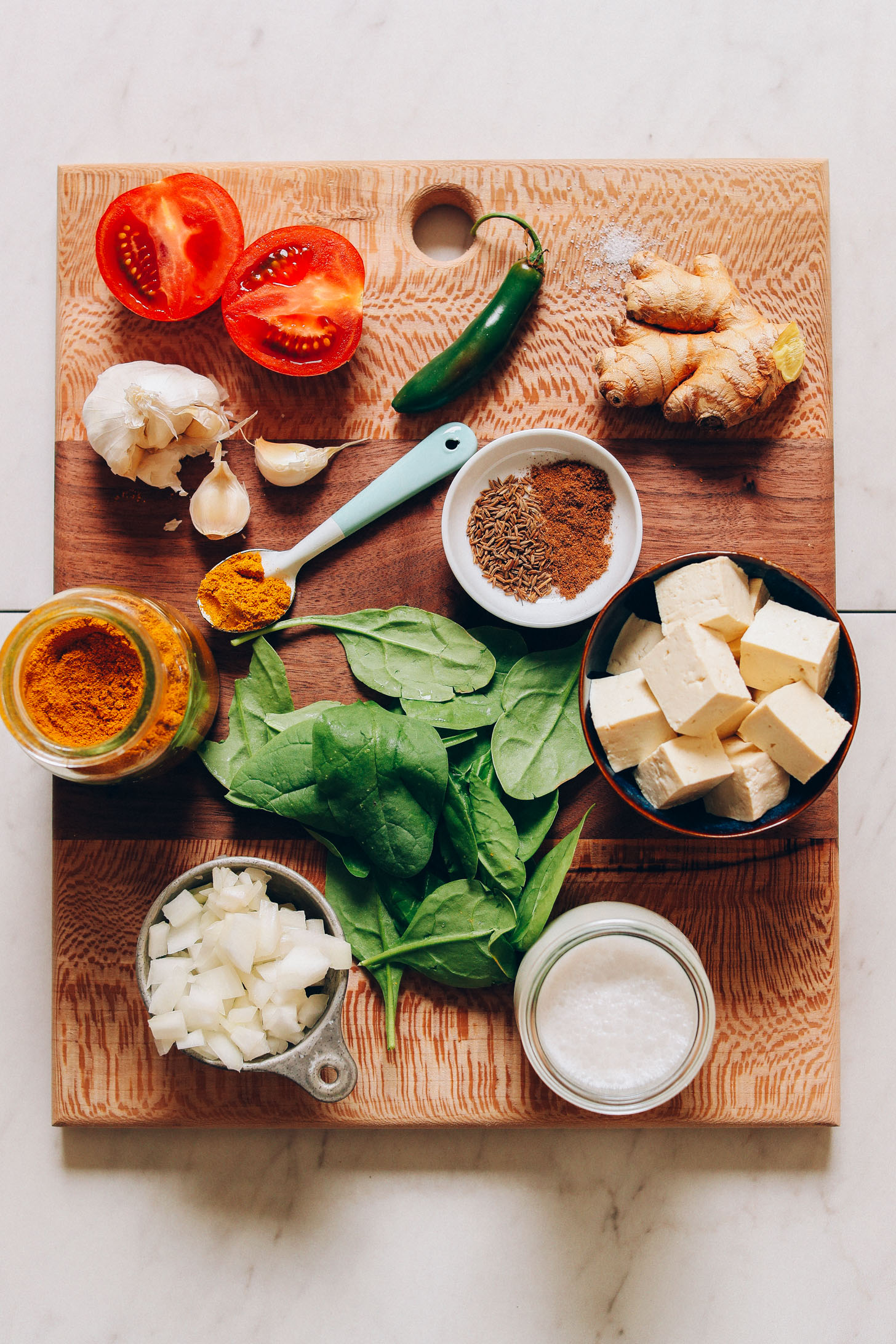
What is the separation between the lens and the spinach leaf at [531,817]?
1.22 m

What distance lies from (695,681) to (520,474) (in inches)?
14.9

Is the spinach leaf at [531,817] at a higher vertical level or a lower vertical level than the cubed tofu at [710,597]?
lower

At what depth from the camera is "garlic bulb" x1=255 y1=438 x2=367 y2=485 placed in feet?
4.05

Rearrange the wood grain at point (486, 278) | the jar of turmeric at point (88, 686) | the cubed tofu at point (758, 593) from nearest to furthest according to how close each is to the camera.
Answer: the jar of turmeric at point (88, 686) < the cubed tofu at point (758, 593) < the wood grain at point (486, 278)

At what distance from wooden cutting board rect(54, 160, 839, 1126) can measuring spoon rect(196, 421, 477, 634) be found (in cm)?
3

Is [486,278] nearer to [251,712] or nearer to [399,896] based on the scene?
[251,712]

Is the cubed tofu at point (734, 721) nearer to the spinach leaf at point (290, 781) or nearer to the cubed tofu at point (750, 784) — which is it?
the cubed tofu at point (750, 784)

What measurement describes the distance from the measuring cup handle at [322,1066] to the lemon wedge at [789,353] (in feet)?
3.27

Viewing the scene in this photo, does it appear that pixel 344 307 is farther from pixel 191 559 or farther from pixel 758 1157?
pixel 758 1157

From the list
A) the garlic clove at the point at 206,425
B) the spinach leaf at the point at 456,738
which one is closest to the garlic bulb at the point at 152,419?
the garlic clove at the point at 206,425

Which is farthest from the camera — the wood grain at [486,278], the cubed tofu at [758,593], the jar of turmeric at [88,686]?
the wood grain at [486,278]

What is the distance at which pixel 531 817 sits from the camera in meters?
1.24

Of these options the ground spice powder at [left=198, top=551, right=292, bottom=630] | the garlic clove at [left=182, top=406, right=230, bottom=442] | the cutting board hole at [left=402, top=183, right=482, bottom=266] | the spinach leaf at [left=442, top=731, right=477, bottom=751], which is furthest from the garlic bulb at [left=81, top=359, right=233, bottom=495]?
the spinach leaf at [left=442, top=731, right=477, bottom=751]

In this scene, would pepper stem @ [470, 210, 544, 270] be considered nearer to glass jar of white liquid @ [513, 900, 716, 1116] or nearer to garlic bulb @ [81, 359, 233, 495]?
garlic bulb @ [81, 359, 233, 495]
